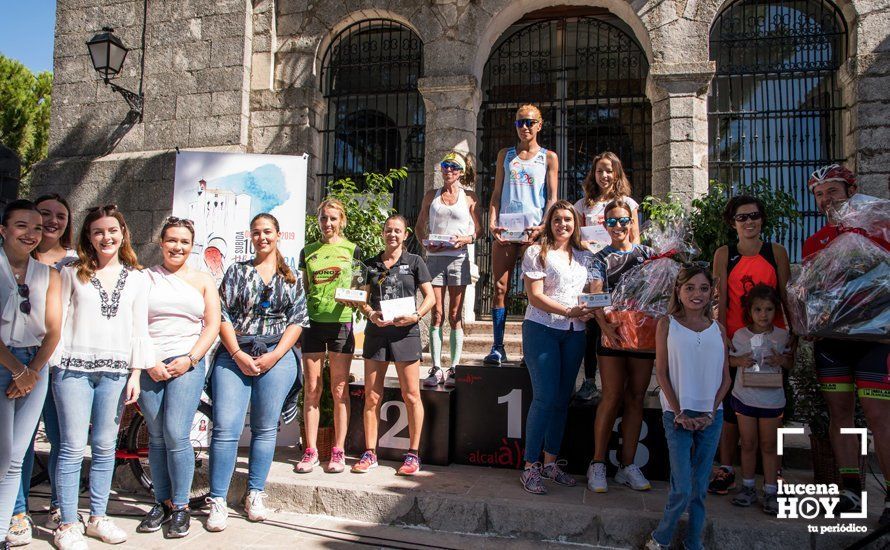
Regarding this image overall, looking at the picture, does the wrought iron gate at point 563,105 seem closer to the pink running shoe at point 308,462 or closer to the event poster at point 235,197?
the event poster at point 235,197

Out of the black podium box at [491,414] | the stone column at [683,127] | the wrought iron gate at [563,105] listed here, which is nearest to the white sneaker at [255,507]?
the black podium box at [491,414]

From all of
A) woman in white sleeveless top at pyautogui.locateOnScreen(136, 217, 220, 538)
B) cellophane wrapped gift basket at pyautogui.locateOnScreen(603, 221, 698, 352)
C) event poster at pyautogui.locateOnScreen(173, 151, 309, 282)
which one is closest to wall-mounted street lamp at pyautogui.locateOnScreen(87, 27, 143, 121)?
event poster at pyautogui.locateOnScreen(173, 151, 309, 282)

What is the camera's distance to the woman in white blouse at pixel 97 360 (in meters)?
3.48

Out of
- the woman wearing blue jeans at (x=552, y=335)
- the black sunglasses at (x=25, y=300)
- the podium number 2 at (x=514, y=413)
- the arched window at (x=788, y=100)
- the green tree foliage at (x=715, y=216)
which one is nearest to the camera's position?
the black sunglasses at (x=25, y=300)

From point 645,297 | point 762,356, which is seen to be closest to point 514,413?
point 645,297

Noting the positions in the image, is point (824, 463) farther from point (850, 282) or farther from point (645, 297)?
point (645, 297)

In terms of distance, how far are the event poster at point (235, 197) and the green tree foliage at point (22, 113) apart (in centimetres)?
1670

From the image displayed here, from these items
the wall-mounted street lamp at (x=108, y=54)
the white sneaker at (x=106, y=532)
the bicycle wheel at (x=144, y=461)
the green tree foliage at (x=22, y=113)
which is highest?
the green tree foliage at (x=22, y=113)

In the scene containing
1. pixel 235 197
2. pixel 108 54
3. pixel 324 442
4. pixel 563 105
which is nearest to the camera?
pixel 324 442

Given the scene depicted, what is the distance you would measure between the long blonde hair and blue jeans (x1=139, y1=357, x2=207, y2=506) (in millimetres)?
3089

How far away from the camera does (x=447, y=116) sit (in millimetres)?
8258

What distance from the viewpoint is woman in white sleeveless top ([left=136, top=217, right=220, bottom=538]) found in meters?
3.67

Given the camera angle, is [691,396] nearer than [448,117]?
Yes

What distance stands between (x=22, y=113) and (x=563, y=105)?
63.2 feet
